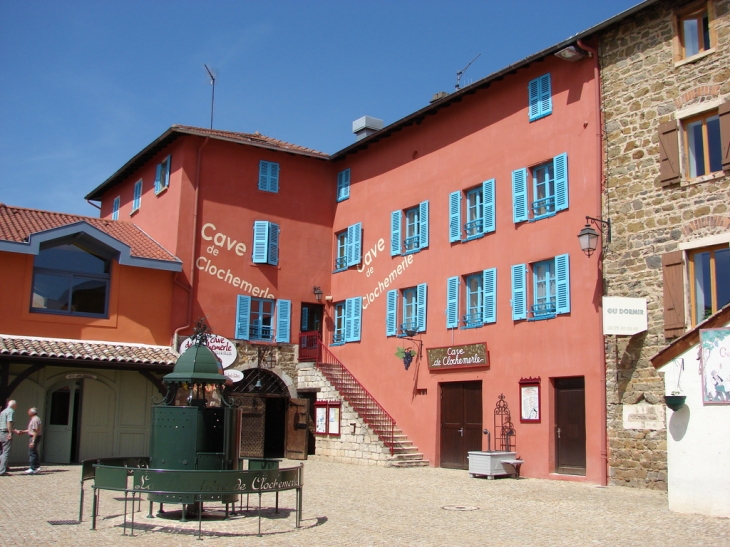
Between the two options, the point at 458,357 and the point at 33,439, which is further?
the point at 458,357

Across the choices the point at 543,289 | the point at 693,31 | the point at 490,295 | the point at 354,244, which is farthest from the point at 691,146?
the point at 354,244

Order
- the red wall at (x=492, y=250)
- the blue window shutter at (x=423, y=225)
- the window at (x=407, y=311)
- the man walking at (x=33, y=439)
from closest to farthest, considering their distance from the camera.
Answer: the red wall at (x=492, y=250) → the man walking at (x=33, y=439) → the window at (x=407, y=311) → the blue window shutter at (x=423, y=225)

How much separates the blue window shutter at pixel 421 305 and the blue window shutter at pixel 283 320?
178 inches

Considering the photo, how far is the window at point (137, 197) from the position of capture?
80.8 ft

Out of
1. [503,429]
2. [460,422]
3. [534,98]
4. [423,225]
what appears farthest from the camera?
[423,225]

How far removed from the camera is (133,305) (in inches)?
799

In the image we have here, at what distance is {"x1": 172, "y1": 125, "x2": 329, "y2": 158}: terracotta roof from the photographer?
21.7 meters

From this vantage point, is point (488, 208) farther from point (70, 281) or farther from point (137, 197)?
point (137, 197)

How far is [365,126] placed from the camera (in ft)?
78.3

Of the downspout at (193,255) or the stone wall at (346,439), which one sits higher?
the downspout at (193,255)

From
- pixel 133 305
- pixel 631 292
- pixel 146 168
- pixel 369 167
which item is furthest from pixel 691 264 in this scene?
pixel 146 168

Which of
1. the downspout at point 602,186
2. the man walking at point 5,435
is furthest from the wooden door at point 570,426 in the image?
the man walking at point 5,435

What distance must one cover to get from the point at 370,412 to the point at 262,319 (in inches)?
176

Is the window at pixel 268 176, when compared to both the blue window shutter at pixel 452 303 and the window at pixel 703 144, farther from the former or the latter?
the window at pixel 703 144
